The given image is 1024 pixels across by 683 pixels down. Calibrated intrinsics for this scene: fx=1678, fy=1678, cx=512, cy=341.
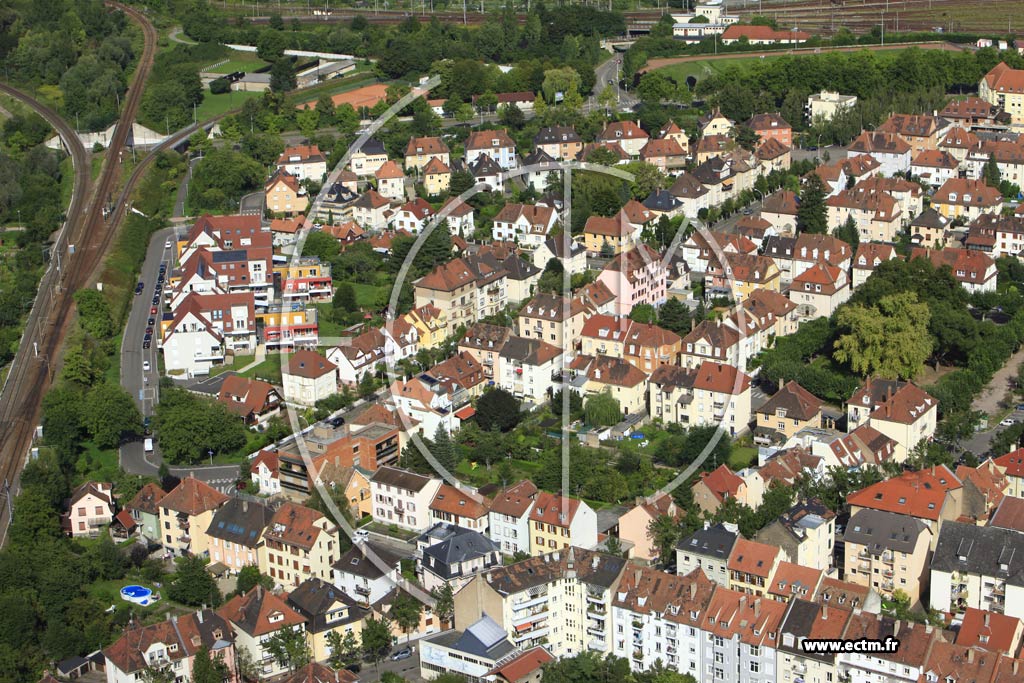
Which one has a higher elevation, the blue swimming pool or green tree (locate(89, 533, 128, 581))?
green tree (locate(89, 533, 128, 581))

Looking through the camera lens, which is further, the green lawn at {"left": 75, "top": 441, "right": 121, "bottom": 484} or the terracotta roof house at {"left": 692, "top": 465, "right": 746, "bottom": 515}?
the green lawn at {"left": 75, "top": 441, "right": 121, "bottom": 484}

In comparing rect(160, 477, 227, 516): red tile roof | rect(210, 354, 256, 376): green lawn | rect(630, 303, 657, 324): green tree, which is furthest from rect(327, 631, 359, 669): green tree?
rect(630, 303, 657, 324): green tree

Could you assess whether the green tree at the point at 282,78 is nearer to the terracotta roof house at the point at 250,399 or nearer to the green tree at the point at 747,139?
the green tree at the point at 747,139

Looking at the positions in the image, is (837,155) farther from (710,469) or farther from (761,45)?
(710,469)

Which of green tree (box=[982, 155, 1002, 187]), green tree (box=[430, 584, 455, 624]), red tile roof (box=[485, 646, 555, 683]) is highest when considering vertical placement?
green tree (box=[982, 155, 1002, 187])

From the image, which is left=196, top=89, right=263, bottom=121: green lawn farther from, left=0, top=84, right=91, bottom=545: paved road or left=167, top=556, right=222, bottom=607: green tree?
left=167, top=556, right=222, bottom=607: green tree

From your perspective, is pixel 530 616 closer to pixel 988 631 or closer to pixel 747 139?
pixel 988 631

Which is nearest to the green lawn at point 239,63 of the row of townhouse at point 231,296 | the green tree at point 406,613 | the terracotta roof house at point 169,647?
the row of townhouse at point 231,296
